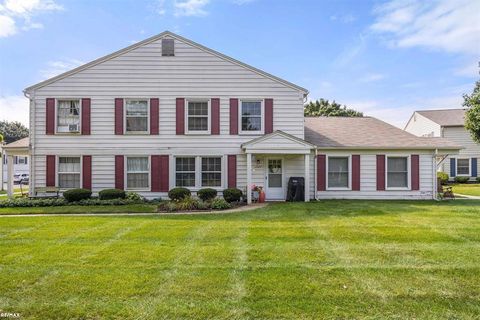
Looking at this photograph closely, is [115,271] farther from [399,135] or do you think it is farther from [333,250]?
[399,135]

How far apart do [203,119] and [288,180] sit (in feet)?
16.4

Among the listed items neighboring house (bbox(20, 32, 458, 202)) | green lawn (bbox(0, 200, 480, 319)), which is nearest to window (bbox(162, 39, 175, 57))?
neighboring house (bbox(20, 32, 458, 202))

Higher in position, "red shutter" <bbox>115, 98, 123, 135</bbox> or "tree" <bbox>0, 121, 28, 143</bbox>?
"tree" <bbox>0, 121, 28, 143</bbox>

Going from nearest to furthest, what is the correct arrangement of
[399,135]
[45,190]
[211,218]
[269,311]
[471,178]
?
[269,311] < [211,218] < [45,190] < [399,135] < [471,178]

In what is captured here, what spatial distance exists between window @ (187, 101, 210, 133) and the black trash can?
479 centimetres

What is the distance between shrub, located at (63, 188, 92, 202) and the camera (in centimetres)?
1358

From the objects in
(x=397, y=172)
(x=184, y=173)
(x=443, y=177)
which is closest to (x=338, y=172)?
(x=397, y=172)

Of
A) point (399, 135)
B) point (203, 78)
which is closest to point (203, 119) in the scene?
point (203, 78)

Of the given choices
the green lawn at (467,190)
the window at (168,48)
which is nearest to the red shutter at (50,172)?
the window at (168,48)

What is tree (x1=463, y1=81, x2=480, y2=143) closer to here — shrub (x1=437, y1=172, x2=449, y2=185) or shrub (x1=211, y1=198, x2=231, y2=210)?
shrub (x1=437, y1=172, x2=449, y2=185)

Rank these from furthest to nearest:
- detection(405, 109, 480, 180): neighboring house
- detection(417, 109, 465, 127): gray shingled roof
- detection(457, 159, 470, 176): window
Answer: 1. detection(417, 109, 465, 127): gray shingled roof
2. detection(457, 159, 470, 176): window
3. detection(405, 109, 480, 180): neighboring house

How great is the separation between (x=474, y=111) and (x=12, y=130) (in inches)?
2895

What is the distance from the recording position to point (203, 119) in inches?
596

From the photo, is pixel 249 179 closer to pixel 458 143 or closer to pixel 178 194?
pixel 178 194
